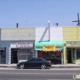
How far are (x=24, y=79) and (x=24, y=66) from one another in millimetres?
12299

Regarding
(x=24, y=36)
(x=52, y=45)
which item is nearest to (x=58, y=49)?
(x=52, y=45)

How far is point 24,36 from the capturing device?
34.2 metres

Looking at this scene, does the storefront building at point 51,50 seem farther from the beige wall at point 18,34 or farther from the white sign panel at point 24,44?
the beige wall at point 18,34

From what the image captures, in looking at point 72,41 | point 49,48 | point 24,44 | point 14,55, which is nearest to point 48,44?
point 49,48

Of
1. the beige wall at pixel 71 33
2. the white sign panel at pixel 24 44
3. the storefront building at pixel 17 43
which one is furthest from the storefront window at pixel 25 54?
the beige wall at pixel 71 33

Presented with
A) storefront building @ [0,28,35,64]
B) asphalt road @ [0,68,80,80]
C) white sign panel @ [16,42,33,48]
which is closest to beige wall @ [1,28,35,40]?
storefront building @ [0,28,35,64]

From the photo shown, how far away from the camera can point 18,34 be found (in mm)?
34406

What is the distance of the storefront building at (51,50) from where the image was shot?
32750 millimetres

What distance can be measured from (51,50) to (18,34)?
5.68 metres

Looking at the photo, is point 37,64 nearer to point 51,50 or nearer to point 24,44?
point 51,50

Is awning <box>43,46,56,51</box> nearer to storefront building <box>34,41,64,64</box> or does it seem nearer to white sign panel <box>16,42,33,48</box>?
storefront building <box>34,41,64,64</box>

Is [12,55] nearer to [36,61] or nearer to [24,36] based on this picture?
[24,36]

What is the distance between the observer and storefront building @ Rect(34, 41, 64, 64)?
107 ft

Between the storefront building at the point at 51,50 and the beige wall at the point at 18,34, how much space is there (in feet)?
5.44
